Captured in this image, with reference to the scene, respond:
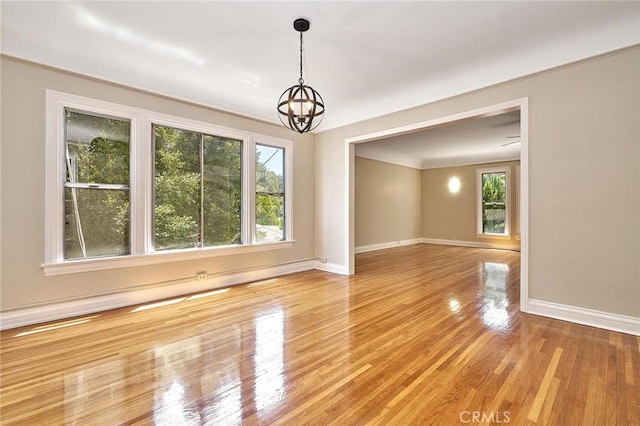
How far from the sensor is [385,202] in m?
8.72

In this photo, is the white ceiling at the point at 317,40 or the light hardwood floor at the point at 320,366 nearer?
the light hardwood floor at the point at 320,366

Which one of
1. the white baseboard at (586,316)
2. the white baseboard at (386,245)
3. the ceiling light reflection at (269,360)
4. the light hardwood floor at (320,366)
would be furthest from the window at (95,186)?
the white baseboard at (386,245)

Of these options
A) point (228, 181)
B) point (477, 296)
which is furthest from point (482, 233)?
point (228, 181)

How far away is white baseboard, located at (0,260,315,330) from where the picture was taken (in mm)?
2930

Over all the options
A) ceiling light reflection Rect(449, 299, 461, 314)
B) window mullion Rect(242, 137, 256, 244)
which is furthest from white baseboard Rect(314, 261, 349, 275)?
ceiling light reflection Rect(449, 299, 461, 314)

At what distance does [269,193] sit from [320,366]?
3462 millimetres

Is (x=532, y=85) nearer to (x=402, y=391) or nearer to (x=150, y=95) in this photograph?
(x=402, y=391)

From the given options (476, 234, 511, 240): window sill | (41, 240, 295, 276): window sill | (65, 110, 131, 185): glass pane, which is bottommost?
(476, 234, 511, 240): window sill

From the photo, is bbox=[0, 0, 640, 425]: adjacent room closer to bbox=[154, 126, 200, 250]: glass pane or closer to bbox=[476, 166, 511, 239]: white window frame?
bbox=[154, 126, 200, 250]: glass pane

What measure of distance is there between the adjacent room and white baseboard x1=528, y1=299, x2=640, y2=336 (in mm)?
15

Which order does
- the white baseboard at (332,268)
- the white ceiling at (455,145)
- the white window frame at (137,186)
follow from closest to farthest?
the white window frame at (137,186)
the white baseboard at (332,268)
the white ceiling at (455,145)

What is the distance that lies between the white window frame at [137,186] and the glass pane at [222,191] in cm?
10

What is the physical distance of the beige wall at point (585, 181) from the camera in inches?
107

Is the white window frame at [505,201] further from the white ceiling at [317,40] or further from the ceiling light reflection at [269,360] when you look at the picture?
the ceiling light reflection at [269,360]
